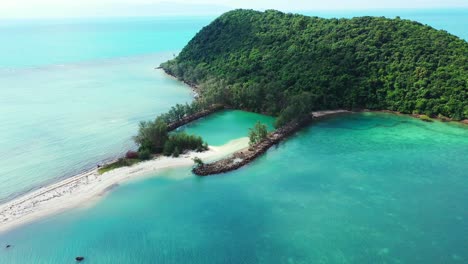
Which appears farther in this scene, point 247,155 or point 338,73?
point 338,73

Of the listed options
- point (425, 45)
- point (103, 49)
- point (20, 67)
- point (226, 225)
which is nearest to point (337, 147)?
point (226, 225)

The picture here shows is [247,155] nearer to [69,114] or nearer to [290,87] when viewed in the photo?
[290,87]

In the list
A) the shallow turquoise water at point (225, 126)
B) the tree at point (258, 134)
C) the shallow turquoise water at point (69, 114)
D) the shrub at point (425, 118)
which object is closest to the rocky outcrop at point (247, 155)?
the tree at point (258, 134)

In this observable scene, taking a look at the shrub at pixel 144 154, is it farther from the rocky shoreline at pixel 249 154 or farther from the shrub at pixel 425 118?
the shrub at pixel 425 118

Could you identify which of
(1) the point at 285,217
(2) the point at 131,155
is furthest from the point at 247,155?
(2) the point at 131,155

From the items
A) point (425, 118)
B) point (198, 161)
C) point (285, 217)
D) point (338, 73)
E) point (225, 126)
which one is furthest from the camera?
point (338, 73)

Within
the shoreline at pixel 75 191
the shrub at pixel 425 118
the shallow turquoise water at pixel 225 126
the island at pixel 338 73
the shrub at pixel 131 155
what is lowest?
the shoreline at pixel 75 191

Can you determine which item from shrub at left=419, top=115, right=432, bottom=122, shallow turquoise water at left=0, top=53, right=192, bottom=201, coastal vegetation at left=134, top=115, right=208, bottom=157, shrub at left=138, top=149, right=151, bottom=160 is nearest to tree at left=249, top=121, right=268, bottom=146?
coastal vegetation at left=134, top=115, right=208, bottom=157
